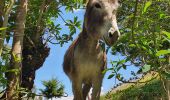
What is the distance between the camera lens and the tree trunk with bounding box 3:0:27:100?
5887 millimetres

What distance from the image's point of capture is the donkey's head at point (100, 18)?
6175mm

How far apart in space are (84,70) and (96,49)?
396 mm

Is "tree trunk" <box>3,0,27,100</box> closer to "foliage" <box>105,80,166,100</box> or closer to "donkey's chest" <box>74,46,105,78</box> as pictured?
"donkey's chest" <box>74,46,105,78</box>

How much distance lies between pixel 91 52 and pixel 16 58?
1.75 metres

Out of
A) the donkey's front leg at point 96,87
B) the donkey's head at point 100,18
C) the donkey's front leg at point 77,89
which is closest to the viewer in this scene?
the donkey's head at point 100,18

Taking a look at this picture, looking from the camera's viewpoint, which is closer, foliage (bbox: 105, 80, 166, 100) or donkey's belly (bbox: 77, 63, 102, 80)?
donkey's belly (bbox: 77, 63, 102, 80)

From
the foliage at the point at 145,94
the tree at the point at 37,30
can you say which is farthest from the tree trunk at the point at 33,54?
the foliage at the point at 145,94

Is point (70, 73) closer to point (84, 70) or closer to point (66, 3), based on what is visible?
point (84, 70)

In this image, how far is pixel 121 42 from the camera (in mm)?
3975

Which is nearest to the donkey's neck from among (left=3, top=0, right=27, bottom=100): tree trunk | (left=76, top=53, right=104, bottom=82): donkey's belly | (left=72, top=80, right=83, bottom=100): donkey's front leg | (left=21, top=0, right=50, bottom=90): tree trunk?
(left=76, top=53, right=104, bottom=82): donkey's belly

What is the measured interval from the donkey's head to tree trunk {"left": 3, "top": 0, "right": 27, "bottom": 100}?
40.9 inches

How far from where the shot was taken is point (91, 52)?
284 inches

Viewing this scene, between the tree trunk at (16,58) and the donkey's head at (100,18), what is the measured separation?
40.9 inches

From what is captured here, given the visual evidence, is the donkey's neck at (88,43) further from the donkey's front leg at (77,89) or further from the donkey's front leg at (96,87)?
the donkey's front leg at (77,89)
